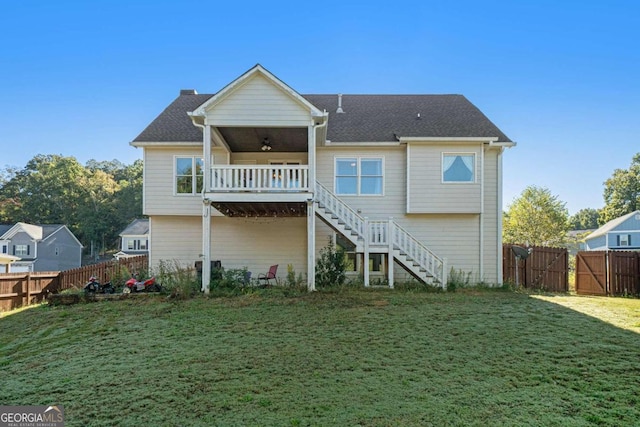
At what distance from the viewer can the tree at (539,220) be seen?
29.4 meters

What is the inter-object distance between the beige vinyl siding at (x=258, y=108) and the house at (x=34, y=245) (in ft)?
120

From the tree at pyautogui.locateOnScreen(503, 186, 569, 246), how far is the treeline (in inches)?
2043

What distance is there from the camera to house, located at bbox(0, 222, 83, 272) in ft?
129

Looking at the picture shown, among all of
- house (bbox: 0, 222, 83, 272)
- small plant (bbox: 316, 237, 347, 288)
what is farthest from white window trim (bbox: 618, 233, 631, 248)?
house (bbox: 0, 222, 83, 272)

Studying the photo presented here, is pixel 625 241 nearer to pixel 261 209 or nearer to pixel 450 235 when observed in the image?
pixel 450 235

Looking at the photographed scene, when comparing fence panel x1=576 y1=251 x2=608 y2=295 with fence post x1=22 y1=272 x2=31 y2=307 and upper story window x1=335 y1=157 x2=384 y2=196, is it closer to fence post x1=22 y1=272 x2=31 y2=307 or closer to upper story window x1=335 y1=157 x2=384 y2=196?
upper story window x1=335 y1=157 x2=384 y2=196

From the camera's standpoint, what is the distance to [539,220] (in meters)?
29.6

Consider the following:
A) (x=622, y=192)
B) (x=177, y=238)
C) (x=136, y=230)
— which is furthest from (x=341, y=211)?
(x=622, y=192)

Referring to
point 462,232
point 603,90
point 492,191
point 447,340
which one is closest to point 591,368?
point 447,340

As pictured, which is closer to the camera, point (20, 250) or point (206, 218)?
point (206, 218)

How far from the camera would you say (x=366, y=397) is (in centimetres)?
467

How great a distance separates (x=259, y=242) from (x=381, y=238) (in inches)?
193

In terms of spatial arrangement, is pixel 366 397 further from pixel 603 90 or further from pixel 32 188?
pixel 32 188

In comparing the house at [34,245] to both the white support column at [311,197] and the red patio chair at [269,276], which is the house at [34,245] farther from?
the white support column at [311,197]
